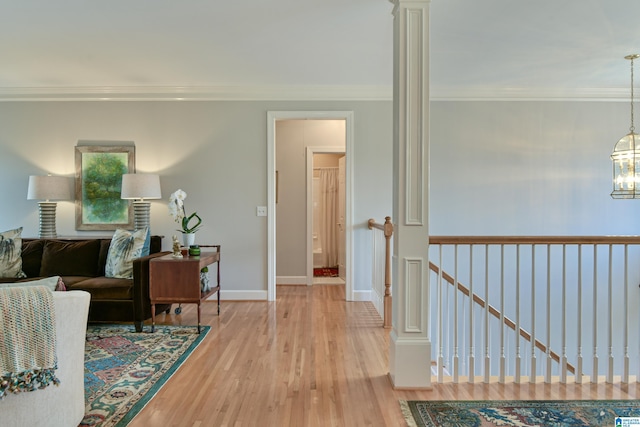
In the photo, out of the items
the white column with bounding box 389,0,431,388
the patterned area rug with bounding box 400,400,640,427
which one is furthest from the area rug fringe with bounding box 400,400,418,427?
the white column with bounding box 389,0,431,388

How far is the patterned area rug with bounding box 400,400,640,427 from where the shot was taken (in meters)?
1.97

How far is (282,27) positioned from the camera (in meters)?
2.98

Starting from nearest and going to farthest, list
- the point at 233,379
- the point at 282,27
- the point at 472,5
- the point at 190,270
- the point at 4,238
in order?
the point at 233,379 → the point at 472,5 → the point at 282,27 → the point at 190,270 → the point at 4,238

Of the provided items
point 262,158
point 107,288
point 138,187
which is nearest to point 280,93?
point 262,158

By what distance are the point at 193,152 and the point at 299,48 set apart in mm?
1908

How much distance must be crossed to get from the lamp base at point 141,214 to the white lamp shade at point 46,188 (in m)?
0.84

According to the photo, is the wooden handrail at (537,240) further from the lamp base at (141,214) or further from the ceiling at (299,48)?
the lamp base at (141,214)

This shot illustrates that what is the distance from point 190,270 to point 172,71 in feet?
7.02

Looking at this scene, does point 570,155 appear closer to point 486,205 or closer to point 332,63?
point 486,205

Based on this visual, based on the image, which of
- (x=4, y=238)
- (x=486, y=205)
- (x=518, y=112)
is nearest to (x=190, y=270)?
(x=4, y=238)

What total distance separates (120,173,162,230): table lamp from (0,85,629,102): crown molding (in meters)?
1.05

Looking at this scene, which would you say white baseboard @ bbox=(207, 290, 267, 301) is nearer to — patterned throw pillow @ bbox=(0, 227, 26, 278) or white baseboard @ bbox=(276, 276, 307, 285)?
white baseboard @ bbox=(276, 276, 307, 285)

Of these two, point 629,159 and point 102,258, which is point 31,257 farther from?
point 629,159

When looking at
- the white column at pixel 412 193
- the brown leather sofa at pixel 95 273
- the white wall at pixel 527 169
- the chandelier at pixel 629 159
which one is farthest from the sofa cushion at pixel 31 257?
the chandelier at pixel 629 159
